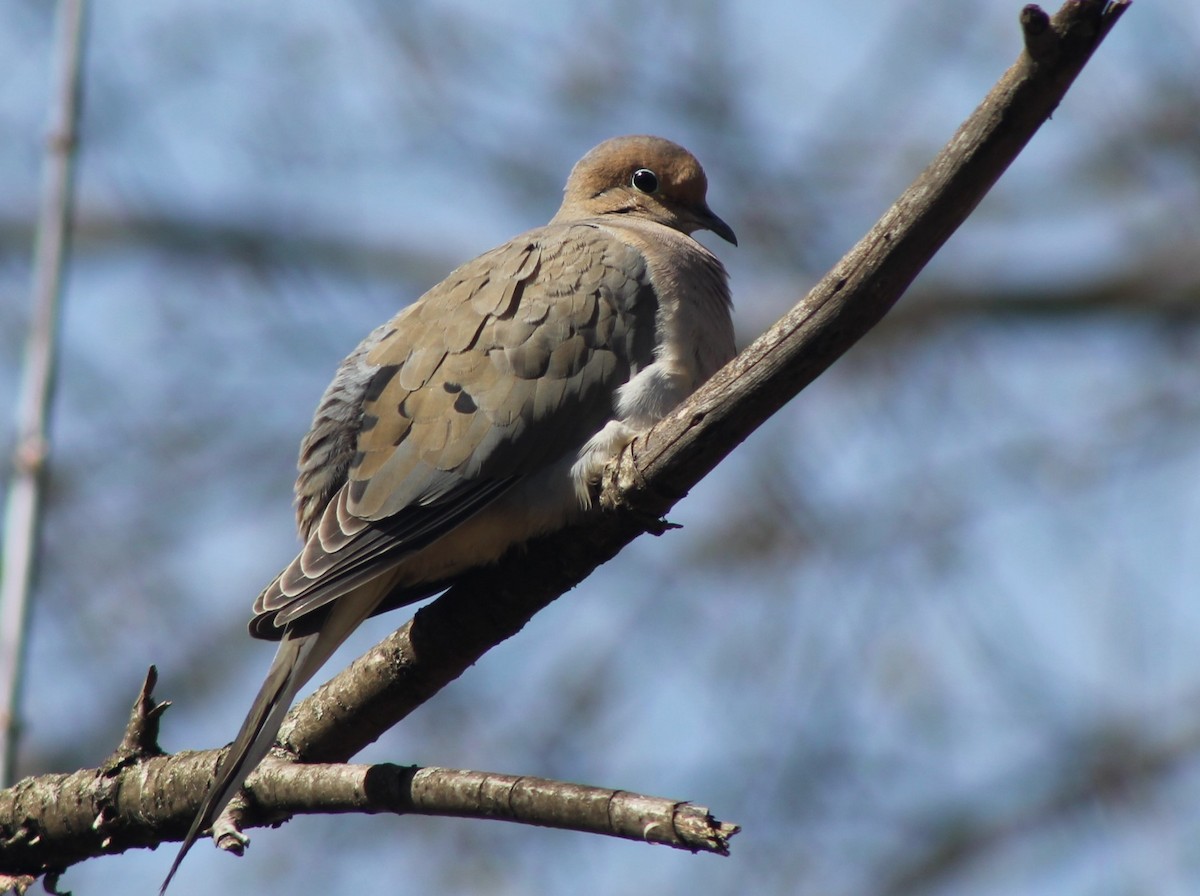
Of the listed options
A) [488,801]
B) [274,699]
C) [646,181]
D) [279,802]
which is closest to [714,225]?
[646,181]

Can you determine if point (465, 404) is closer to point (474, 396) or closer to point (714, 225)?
point (474, 396)

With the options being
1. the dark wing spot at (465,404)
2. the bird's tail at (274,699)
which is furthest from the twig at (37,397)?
the dark wing spot at (465,404)

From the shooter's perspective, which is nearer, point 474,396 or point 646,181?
point 474,396

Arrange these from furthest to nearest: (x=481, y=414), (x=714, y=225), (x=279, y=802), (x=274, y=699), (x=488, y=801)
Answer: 1. (x=714, y=225)
2. (x=481, y=414)
3. (x=274, y=699)
4. (x=279, y=802)
5. (x=488, y=801)

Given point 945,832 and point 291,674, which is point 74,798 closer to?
point 291,674

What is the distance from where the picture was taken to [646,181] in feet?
15.1

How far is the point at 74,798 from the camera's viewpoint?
302 centimetres

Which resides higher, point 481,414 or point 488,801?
point 481,414

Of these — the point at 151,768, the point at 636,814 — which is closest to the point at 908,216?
the point at 636,814

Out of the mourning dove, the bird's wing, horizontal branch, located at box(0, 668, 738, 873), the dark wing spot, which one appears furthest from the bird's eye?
horizontal branch, located at box(0, 668, 738, 873)

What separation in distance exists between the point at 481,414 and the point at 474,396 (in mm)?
60

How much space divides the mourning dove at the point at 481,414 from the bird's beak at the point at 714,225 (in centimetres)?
→ 76

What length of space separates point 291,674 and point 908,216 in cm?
159

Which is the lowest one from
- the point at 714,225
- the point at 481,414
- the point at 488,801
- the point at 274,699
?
the point at 488,801
